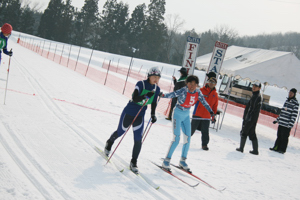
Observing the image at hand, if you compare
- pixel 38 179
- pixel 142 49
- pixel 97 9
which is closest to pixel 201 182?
pixel 38 179

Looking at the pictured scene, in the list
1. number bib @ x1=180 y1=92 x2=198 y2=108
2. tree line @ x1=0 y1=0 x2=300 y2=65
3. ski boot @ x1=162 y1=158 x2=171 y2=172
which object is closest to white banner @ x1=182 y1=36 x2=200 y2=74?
number bib @ x1=180 y1=92 x2=198 y2=108

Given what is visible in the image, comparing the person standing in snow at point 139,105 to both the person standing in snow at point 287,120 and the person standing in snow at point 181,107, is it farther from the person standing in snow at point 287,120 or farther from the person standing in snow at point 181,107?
the person standing in snow at point 287,120

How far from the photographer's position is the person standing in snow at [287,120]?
9008 millimetres

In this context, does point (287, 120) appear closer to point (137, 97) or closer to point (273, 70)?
point (273, 70)

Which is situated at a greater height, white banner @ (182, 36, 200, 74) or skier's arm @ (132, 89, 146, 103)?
white banner @ (182, 36, 200, 74)

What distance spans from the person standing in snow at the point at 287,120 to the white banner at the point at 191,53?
3357mm

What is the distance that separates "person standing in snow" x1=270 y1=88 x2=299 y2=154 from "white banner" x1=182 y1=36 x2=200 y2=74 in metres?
3.36

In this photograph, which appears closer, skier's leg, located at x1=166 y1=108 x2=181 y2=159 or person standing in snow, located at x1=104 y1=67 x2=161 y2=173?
person standing in snow, located at x1=104 y1=67 x2=161 y2=173

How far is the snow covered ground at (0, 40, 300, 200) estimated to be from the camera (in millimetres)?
3861

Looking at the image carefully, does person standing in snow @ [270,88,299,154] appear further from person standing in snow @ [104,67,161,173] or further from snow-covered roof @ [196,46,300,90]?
person standing in snow @ [104,67,161,173]

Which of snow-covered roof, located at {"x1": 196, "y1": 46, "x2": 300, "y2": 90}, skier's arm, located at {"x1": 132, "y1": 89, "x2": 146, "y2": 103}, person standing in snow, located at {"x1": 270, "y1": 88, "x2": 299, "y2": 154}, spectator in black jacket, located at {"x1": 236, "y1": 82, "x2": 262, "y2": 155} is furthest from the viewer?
snow-covered roof, located at {"x1": 196, "y1": 46, "x2": 300, "y2": 90}

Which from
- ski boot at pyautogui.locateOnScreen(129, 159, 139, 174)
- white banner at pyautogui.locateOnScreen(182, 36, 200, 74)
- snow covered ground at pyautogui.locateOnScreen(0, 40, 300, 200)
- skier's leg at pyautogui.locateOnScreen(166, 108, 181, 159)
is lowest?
snow covered ground at pyautogui.locateOnScreen(0, 40, 300, 200)

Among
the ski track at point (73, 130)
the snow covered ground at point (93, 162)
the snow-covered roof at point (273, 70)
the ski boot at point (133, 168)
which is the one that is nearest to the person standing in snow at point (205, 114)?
the snow covered ground at point (93, 162)

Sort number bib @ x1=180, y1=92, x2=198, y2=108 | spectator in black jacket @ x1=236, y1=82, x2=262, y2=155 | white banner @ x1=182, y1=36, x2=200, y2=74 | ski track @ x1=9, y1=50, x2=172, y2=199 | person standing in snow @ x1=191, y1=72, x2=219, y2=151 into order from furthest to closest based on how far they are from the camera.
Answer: white banner @ x1=182, y1=36, x2=200, y2=74 < spectator in black jacket @ x1=236, y1=82, x2=262, y2=155 < person standing in snow @ x1=191, y1=72, x2=219, y2=151 < number bib @ x1=180, y1=92, x2=198, y2=108 < ski track @ x1=9, y1=50, x2=172, y2=199
